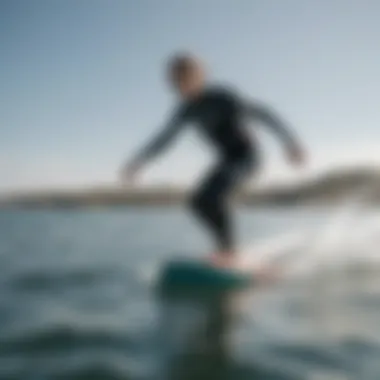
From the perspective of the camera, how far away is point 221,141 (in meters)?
4.57

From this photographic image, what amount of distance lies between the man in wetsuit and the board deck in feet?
0.44

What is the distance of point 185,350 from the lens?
2.62 metres

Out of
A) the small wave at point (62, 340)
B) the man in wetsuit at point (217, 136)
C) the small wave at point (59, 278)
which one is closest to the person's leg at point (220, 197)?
the man in wetsuit at point (217, 136)

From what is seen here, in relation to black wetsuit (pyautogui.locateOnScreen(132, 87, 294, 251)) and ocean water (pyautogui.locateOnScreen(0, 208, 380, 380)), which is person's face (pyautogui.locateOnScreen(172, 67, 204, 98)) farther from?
ocean water (pyautogui.locateOnScreen(0, 208, 380, 380))

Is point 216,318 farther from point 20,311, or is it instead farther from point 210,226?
point 210,226

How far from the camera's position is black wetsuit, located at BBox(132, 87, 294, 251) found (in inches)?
174

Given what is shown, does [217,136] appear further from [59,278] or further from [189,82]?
[59,278]

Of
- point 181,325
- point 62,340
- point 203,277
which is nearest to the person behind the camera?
point 62,340

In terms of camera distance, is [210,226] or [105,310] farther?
[210,226]

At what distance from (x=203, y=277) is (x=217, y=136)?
1.13 m

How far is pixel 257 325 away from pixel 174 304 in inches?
27.4

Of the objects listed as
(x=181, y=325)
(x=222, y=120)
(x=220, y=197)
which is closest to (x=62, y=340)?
(x=181, y=325)

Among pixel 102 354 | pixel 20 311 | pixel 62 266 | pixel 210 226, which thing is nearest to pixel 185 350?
pixel 102 354

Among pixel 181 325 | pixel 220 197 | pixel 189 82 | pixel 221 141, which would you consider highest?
pixel 189 82
